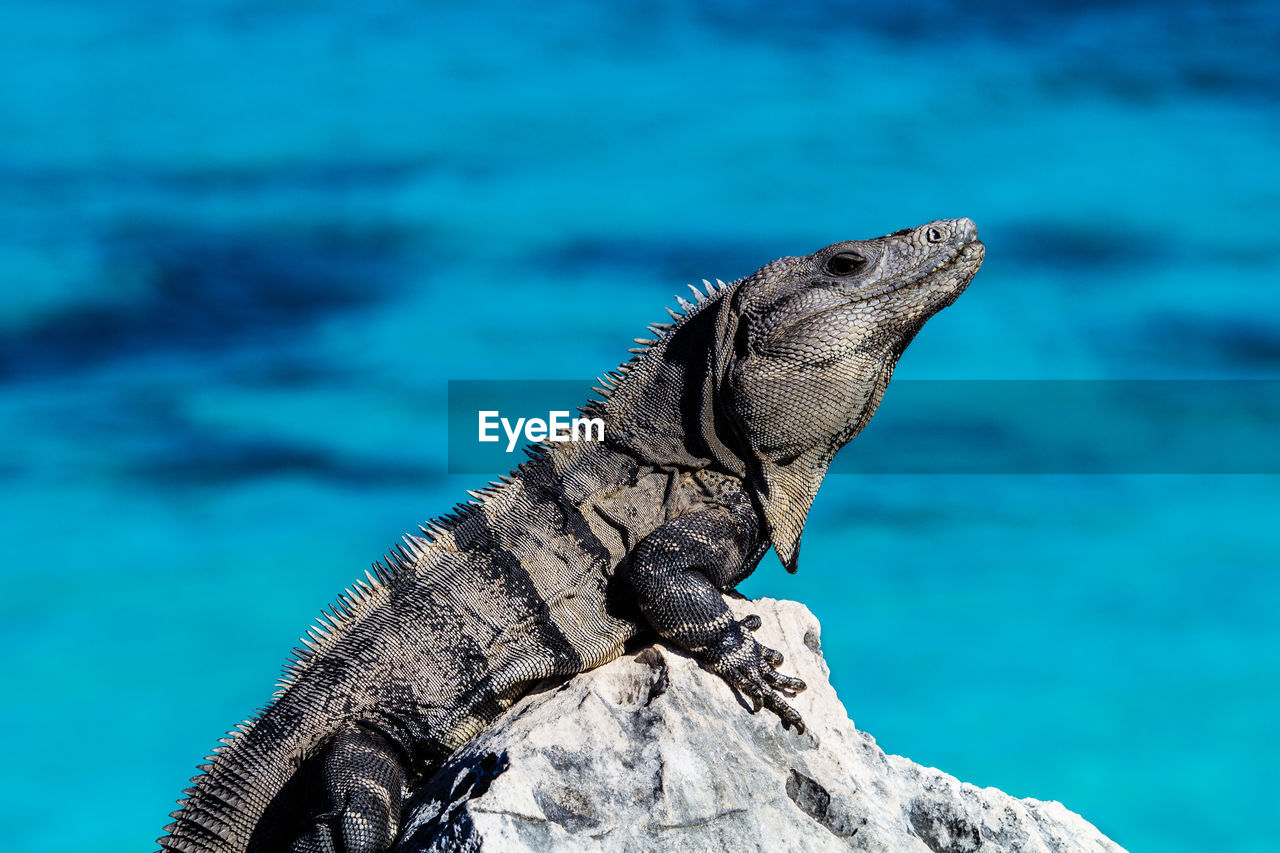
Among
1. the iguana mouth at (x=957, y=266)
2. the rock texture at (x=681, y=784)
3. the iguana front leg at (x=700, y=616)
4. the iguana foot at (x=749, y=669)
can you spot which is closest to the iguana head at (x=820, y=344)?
the iguana mouth at (x=957, y=266)

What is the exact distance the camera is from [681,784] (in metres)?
7.58

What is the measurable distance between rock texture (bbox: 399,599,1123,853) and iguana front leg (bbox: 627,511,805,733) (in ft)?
0.37

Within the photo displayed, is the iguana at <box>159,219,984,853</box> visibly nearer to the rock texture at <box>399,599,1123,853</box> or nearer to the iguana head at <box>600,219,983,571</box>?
the iguana head at <box>600,219,983,571</box>

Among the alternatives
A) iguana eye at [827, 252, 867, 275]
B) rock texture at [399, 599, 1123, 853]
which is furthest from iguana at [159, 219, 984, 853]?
rock texture at [399, 599, 1123, 853]

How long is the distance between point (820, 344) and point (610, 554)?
1963mm

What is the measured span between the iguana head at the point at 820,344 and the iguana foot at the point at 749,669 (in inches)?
41.5

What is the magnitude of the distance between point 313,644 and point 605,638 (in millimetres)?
1933

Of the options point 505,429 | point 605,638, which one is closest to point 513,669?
point 605,638

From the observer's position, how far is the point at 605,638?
8617mm

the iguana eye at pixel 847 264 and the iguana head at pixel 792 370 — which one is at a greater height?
the iguana eye at pixel 847 264

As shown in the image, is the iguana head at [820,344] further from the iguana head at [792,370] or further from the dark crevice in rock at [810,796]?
the dark crevice in rock at [810,796]

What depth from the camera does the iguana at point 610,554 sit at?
27.6 feet

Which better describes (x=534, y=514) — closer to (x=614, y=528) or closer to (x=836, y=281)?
(x=614, y=528)

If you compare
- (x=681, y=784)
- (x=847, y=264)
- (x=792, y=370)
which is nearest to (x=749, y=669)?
(x=681, y=784)
